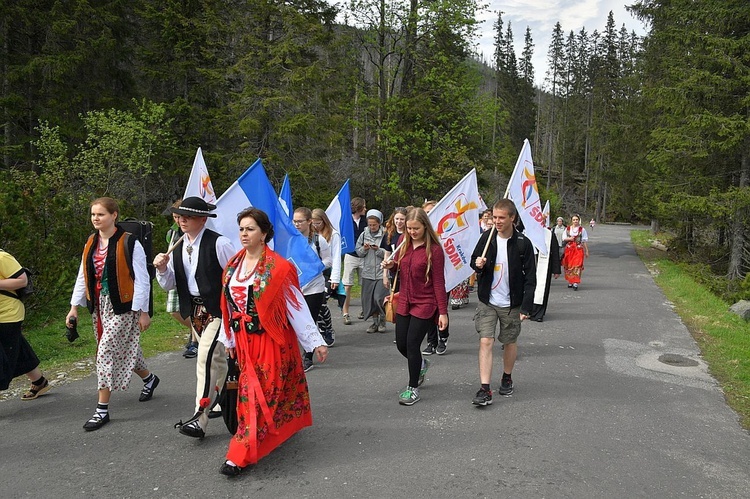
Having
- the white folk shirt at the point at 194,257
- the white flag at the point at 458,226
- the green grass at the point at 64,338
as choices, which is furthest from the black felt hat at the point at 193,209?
the green grass at the point at 64,338

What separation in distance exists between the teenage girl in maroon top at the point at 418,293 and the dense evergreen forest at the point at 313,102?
34.1 ft

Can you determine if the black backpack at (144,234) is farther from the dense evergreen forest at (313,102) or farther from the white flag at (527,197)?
the dense evergreen forest at (313,102)

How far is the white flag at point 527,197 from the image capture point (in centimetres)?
643

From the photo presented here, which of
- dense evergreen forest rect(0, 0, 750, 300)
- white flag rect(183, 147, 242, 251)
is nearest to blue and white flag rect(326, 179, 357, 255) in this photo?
white flag rect(183, 147, 242, 251)

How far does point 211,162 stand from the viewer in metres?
23.0

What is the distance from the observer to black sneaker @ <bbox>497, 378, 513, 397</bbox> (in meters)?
5.84

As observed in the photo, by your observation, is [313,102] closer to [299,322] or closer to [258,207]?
[258,207]

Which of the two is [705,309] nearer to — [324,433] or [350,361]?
[350,361]

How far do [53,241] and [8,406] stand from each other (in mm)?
4475

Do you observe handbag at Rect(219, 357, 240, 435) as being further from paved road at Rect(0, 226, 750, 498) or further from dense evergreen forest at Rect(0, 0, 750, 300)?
dense evergreen forest at Rect(0, 0, 750, 300)

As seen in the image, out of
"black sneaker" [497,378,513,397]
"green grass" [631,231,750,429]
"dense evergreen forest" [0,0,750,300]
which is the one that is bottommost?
"green grass" [631,231,750,429]

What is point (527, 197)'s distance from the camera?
6.71 metres

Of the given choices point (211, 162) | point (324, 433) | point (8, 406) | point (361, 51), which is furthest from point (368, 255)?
point (361, 51)

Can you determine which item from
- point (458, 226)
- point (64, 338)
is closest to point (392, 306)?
point (458, 226)
